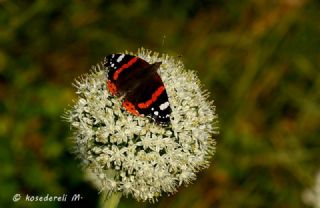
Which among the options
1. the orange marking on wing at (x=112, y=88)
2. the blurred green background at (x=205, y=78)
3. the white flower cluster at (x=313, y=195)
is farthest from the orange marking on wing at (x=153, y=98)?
the white flower cluster at (x=313, y=195)

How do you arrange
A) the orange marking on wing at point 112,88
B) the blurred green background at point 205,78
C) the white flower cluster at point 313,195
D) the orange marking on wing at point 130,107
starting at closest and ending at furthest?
the orange marking on wing at point 130,107, the orange marking on wing at point 112,88, the blurred green background at point 205,78, the white flower cluster at point 313,195

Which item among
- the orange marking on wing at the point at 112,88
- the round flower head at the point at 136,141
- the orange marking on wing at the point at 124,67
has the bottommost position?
the round flower head at the point at 136,141

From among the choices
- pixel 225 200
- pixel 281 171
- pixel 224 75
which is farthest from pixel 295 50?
pixel 225 200

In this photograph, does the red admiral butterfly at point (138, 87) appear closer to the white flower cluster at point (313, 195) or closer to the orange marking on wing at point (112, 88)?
the orange marking on wing at point (112, 88)

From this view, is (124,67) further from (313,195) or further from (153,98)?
(313,195)

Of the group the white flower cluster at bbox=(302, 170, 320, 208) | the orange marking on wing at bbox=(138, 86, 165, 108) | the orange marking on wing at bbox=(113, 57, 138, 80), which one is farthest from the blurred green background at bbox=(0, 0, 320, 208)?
the orange marking on wing at bbox=(138, 86, 165, 108)

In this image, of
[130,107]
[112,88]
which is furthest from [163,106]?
[112,88]

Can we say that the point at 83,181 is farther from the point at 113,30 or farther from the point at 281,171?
the point at 281,171
